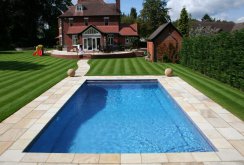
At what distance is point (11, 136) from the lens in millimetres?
9492

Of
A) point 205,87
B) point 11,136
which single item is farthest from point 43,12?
point 11,136

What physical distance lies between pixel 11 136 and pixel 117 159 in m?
4.10

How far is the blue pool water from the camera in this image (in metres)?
→ 9.73

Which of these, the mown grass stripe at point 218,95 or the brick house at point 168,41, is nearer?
the mown grass stripe at point 218,95

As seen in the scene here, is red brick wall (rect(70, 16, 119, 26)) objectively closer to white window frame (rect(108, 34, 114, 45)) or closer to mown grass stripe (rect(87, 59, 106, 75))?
white window frame (rect(108, 34, 114, 45))

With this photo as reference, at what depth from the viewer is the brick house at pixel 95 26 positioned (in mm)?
49250

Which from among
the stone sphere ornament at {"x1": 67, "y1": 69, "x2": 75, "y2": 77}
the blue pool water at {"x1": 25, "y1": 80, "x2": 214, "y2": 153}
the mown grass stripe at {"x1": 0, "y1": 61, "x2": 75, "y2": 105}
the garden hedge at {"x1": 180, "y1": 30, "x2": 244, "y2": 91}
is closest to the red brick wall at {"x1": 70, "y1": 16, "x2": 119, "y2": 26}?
the garden hedge at {"x1": 180, "y1": 30, "x2": 244, "y2": 91}

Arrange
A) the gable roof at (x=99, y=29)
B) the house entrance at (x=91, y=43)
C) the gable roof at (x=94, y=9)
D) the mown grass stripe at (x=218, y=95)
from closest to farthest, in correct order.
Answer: the mown grass stripe at (x=218, y=95), the house entrance at (x=91, y=43), the gable roof at (x=99, y=29), the gable roof at (x=94, y=9)

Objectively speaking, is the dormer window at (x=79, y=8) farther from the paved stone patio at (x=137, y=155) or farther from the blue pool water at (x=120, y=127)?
the paved stone patio at (x=137, y=155)

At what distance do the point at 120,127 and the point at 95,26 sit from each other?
4017cm

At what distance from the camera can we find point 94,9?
53.1 m

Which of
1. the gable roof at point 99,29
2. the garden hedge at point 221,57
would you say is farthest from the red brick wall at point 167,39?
the gable roof at point 99,29

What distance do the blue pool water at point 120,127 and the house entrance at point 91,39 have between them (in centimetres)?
3125

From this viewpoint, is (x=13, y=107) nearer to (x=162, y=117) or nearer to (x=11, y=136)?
(x=11, y=136)
